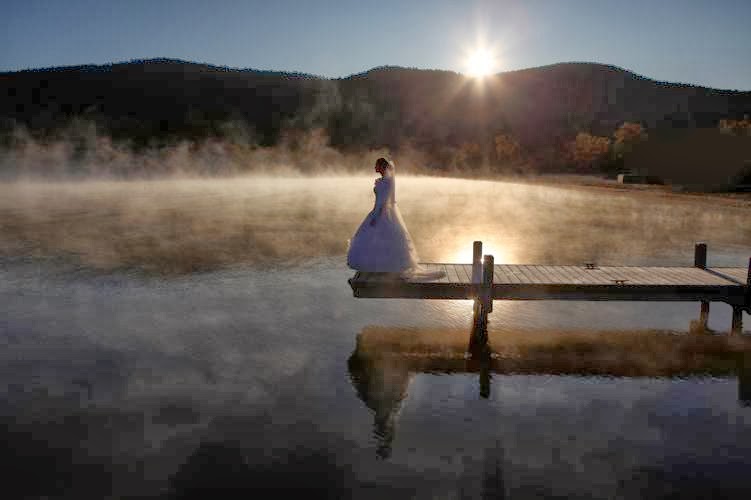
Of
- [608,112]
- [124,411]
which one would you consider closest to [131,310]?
[124,411]

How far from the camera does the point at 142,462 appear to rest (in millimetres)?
8219

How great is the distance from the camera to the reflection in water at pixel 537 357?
37.1ft

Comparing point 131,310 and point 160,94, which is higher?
point 160,94

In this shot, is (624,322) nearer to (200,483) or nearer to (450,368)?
(450,368)

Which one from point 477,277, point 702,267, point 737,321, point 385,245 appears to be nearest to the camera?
point 385,245

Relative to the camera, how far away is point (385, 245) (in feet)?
43.4

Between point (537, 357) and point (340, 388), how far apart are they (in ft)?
12.9

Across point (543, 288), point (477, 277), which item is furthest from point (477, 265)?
point (543, 288)

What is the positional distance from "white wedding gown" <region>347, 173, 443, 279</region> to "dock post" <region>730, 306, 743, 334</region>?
6438 mm

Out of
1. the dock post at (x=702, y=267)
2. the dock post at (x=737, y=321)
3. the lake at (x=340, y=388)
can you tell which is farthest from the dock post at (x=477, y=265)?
the dock post at (x=737, y=321)

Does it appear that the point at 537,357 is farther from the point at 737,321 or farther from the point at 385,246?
the point at 737,321

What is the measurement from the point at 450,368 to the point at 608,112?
15016 cm

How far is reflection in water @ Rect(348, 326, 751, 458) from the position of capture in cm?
1130

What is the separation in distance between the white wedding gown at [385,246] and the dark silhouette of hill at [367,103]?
7824 centimetres
